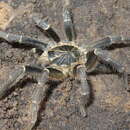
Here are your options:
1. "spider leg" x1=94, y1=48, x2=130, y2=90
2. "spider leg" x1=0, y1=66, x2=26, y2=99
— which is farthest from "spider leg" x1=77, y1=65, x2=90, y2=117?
"spider leg" x1=0, y1=66, x2=26, y2=99

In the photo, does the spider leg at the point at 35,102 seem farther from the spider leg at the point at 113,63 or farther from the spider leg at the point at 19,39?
the spider leg at the point at 113,63

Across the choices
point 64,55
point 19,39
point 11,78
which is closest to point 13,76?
point 11,78

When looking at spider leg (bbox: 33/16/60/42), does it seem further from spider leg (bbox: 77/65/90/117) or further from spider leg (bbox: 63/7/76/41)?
spider leg (bbox: 77/65/90/117)

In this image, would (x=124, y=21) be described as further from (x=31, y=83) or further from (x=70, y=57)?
(x=31, y=83)

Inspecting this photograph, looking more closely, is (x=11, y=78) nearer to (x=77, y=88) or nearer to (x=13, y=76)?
(x=13, y=76)

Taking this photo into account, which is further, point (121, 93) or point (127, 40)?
point (127, 40)

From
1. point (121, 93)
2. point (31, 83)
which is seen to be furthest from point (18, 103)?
point (121, 93)

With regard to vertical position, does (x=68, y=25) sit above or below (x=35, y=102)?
above
